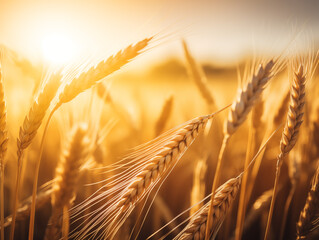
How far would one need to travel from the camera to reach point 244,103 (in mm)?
768

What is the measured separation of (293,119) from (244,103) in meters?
0.18

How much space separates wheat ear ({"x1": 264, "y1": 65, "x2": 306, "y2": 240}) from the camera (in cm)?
78

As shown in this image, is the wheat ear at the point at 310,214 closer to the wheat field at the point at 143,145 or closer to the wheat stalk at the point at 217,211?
the wheat field at the point at 143,145

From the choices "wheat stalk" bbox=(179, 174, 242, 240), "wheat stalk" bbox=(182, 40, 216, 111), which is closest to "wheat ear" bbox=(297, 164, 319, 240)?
"wheat stalk" bbox=(179, 174, 242, 240)

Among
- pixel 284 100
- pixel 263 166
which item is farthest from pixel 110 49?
pixel 263 166

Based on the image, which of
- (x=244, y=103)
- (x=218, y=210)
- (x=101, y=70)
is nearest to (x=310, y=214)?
(x=218, y=210)

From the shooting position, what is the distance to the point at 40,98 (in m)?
0.71

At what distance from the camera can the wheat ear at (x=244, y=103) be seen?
2.44 ft

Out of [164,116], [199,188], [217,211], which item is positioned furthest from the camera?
[164,116]

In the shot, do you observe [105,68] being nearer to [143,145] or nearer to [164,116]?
[143,145]

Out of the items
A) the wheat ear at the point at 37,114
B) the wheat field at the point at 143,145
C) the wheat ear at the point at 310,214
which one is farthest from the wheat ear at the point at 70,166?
the wheat ear at the point at 310,214

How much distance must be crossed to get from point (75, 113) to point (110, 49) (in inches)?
11.5

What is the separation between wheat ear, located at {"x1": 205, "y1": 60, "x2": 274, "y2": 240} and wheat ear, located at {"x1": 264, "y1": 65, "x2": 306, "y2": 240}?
9 cm

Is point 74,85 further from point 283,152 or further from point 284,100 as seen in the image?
point 284,100
